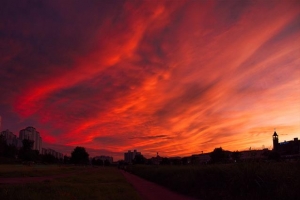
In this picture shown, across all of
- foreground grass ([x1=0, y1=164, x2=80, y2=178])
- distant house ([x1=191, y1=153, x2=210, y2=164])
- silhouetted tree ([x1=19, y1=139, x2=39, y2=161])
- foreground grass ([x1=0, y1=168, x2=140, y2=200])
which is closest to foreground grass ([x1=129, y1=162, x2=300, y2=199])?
foreground grass ([x1=0, y1=168, x2=140, y2=200])

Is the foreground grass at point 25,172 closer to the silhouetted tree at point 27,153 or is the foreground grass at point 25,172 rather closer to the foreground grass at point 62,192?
the foreground grass at point 62,192

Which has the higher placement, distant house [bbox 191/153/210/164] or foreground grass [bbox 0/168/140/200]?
distant house [bbox 191/153/210/164]

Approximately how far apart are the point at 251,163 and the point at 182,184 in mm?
11034

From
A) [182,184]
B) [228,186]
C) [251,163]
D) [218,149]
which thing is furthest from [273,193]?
[218,149]

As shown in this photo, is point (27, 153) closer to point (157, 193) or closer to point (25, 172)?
point (25, 172)

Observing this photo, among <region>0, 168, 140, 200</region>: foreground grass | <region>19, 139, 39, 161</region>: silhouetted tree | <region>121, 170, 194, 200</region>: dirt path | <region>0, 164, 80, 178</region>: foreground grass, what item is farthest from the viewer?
<region>19, 139, 39, 161</region>: silhouetted tree

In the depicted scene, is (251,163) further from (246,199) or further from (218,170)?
(218,170)

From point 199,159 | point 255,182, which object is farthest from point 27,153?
point 255,182

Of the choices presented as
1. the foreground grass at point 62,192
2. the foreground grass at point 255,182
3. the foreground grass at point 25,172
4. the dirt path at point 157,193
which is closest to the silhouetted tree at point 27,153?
the foreground grass at point 25,172

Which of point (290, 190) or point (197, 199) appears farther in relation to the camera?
point (197, 199)

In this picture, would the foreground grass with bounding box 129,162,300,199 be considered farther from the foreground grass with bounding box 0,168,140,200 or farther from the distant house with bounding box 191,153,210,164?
the distant house with bounding box 191,153,210,164

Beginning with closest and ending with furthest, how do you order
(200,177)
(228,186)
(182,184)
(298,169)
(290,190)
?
(290,190), (298,169), (228,186), (200,177), (182,184)

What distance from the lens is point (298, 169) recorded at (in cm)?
1413

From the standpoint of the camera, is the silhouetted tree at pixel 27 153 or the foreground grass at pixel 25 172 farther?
the silhouetted tree at pixel 27 153
